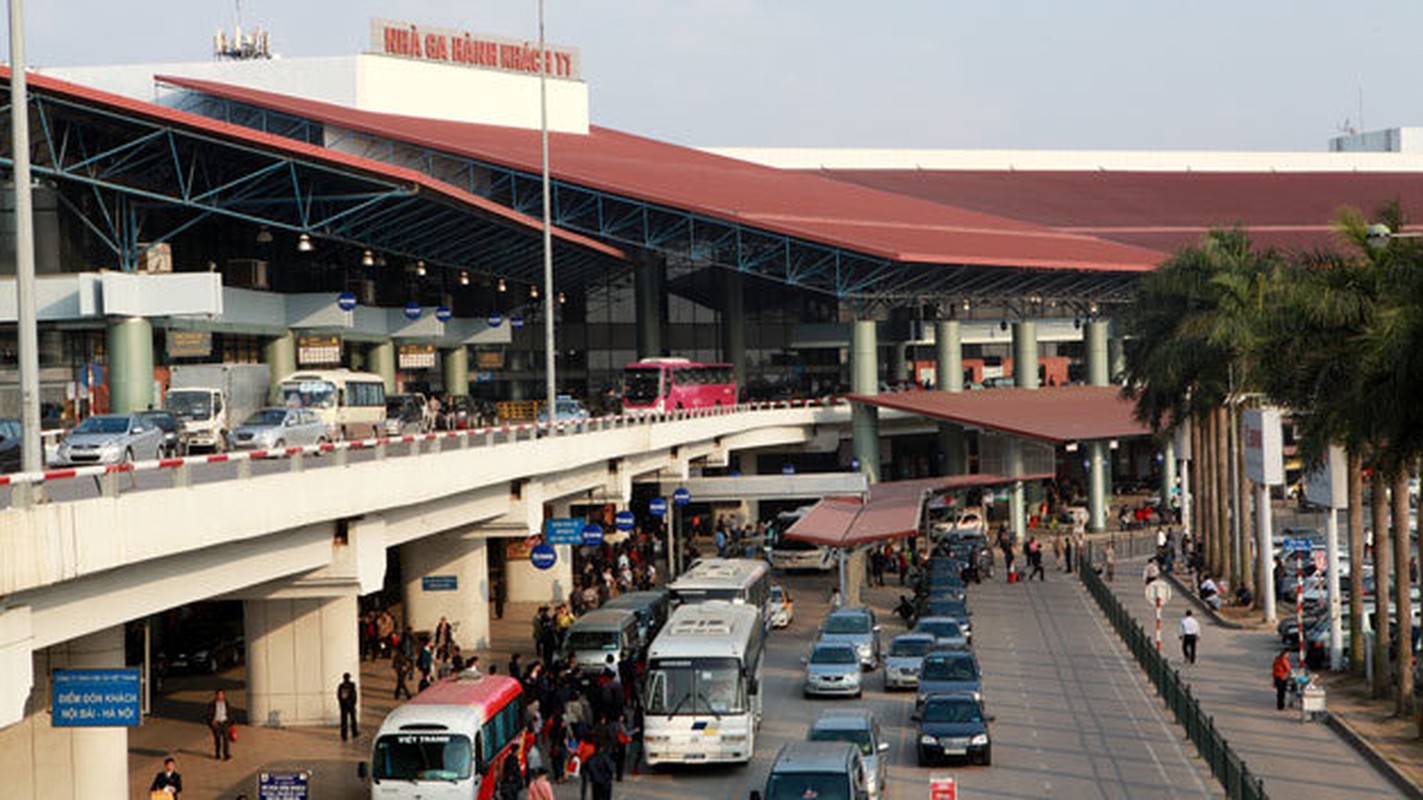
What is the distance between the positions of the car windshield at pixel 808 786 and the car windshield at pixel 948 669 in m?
12.7

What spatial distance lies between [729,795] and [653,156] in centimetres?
7633

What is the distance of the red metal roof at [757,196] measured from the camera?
81000 millimetres

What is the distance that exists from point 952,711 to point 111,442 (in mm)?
17226

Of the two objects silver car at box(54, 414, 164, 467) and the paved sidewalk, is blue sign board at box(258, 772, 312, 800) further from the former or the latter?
the paved sidewalk

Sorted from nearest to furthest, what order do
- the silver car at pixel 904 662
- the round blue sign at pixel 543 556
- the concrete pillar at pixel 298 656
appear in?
1. the concrete pillar at pixel 298 656
2. the silver car at pixel 904 662
3. the round blue sign at pixel 543 556

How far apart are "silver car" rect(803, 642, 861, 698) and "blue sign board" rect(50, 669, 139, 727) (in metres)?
21.9

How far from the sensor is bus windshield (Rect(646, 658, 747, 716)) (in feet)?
110

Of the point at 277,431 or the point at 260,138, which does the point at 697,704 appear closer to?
the point at 277,431

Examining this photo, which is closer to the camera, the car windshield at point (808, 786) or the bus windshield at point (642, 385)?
the car windshield at point (808, 786)

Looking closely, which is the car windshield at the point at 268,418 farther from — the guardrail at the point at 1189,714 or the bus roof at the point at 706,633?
the guardrail at the point at 1189,714

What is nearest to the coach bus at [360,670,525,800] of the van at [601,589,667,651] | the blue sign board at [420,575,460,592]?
the van at [601,589,667,651]

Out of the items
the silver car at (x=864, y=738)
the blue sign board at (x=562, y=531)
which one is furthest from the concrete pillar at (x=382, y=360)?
the silver car at (x=864, y=738)

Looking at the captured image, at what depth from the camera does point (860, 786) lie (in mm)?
27422

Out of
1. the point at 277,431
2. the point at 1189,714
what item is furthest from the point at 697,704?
the point at 277,431
